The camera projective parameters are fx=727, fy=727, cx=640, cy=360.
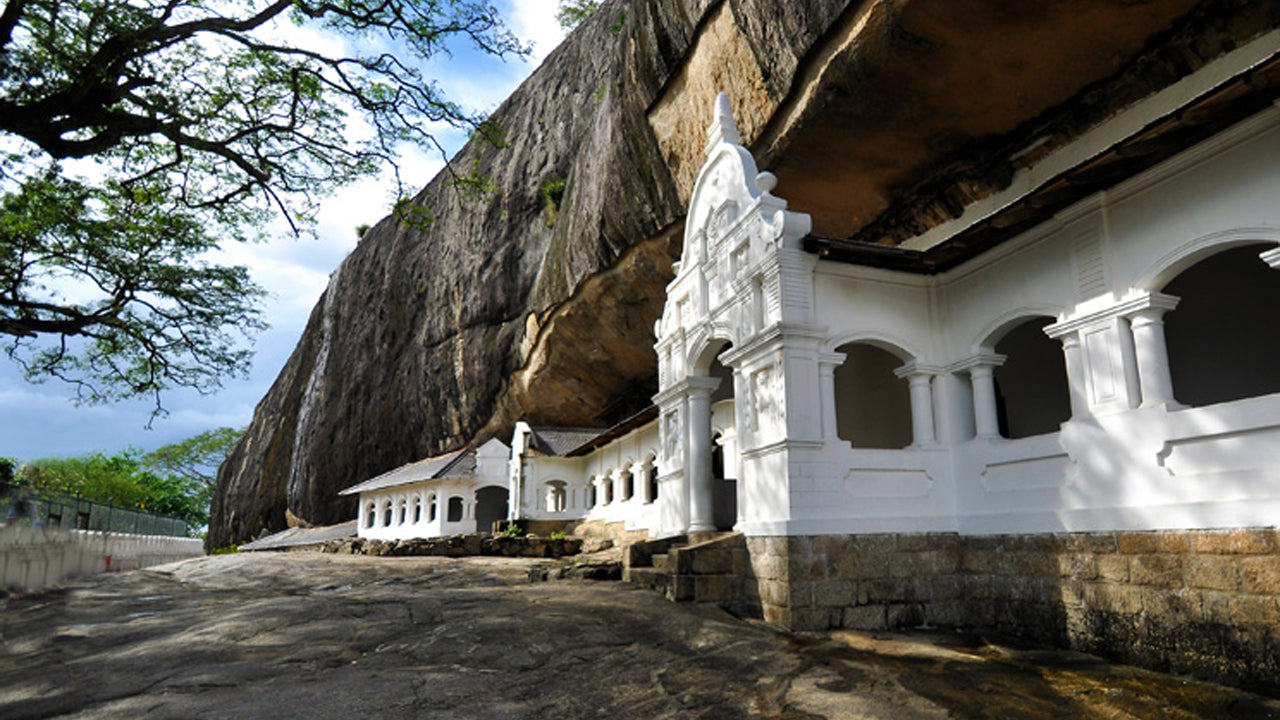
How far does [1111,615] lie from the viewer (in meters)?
6.62

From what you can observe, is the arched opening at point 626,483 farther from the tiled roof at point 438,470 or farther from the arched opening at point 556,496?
the tiled roof at point 438,470

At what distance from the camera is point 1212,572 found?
19.2 ft

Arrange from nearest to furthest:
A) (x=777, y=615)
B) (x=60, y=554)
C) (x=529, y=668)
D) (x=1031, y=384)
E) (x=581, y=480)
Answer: (x=529, y=668) → (x=777, y=615) → (x=1031, y=384) → (x=60, y=554) → (x=581, y=480)

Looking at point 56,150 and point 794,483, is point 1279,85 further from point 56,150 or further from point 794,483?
point 56,150

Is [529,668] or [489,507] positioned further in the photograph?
[489,507]

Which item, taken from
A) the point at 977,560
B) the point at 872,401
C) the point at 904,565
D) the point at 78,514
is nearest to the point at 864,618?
the point at 904,565

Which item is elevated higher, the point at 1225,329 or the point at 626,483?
the point at 1225,329

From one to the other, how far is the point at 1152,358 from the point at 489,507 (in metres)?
26.3

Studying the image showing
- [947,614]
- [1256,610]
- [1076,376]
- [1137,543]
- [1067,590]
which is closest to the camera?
[1256,610]

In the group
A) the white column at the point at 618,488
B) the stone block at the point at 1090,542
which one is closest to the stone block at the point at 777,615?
the stone block at the point at 1090,542

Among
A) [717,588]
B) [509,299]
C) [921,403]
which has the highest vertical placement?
[509,299]

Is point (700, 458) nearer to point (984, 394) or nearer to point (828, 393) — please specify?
point (828, 393)

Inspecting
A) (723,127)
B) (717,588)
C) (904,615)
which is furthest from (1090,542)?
(723,127)

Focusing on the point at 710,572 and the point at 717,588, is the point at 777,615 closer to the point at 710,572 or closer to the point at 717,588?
the point at 717,588
